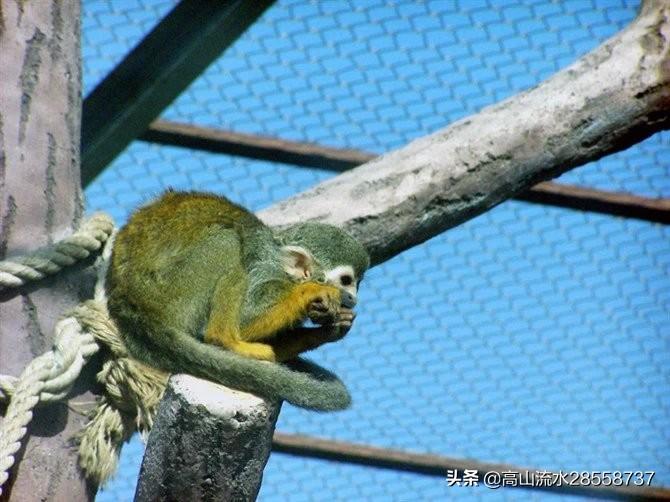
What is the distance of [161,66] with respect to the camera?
10.3 feet

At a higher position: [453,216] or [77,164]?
[453,216]

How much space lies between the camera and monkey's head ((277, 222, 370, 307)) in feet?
8.70

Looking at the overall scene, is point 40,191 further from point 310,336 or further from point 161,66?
point 161,66

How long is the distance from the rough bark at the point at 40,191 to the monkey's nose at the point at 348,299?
1.98 ft

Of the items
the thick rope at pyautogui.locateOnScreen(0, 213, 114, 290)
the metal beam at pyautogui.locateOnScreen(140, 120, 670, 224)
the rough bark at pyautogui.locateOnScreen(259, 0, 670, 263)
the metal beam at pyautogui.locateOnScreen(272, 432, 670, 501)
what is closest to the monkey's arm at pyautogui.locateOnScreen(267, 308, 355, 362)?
the rough bark at pyautogui.locateOnScreen(259, 0, 670, 263)

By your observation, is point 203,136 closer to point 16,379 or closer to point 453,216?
point 453,216

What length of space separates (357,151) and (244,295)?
118cm

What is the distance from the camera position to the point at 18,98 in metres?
2.38

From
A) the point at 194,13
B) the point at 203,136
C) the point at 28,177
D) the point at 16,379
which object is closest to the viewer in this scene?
the point at 16,379

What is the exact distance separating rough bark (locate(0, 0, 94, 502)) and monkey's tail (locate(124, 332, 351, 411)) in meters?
0.17

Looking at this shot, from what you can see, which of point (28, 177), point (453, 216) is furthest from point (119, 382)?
point (453, 216)

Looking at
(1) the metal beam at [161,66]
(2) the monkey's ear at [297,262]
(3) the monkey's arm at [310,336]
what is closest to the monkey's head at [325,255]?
(2) the monkey's ear at [297,262]

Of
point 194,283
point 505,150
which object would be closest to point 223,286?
point 194,283

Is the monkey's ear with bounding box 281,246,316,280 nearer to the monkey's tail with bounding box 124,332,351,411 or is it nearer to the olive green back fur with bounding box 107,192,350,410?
the olive green back fur with bounding box 107,192,350,410
